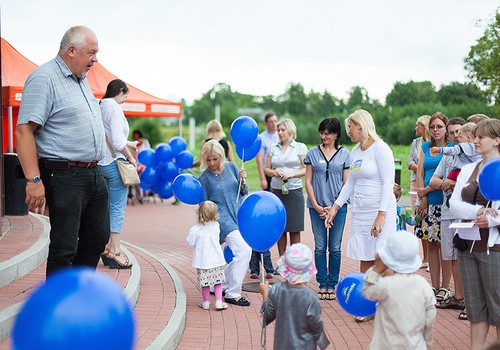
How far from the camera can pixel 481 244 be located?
4.70 metres

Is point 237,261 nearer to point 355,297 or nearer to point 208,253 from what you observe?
point 208,253

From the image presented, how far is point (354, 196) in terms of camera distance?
6227 mm

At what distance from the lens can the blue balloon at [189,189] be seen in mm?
6617

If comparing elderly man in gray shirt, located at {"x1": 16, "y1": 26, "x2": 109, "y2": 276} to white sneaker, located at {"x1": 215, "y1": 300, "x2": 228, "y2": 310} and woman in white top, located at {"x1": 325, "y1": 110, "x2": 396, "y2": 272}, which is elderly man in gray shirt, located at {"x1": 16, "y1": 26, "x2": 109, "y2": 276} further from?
woman in white top, located at {"x1": 325, "y1": 110, "x2": 396, "y2": 272}

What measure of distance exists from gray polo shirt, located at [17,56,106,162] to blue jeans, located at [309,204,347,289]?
124 inches

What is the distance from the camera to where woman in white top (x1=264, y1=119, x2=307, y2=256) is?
7746 millimetres

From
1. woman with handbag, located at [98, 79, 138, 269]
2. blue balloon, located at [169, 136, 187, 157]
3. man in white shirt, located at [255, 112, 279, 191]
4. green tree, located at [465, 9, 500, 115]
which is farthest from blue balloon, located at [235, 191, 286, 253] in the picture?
green tree, located at [465, 9, 500, 115]

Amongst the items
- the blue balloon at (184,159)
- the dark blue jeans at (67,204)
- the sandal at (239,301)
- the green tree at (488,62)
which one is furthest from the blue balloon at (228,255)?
the green tree at (488,62)

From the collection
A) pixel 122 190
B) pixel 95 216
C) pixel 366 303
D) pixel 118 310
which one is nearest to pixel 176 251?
pixel 122 190

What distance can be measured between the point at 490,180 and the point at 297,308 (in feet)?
5.39

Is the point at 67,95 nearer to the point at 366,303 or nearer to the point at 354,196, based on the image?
the point at 366,303

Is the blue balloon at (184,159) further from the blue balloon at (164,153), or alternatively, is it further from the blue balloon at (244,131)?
the blue balloon at (244,131)

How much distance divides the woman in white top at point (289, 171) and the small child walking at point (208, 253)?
5.16 feet

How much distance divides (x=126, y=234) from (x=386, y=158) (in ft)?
23.3
